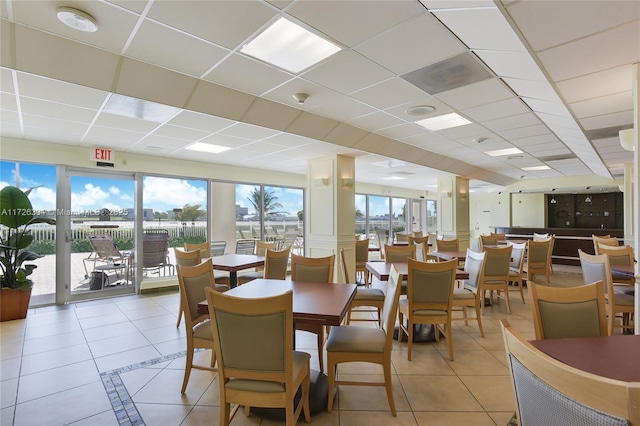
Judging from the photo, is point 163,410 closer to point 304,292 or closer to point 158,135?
point 304,292

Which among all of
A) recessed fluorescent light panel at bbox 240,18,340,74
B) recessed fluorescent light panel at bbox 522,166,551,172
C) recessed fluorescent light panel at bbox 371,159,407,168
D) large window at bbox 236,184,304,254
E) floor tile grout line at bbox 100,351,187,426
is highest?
recessed fluorescent light panel at bbox 240,18,340,74

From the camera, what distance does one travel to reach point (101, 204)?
19.2 ft

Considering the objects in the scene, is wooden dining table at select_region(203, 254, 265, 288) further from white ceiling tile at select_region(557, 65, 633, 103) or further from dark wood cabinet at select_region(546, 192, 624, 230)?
dark wood cabinet at select_region(546, 192, 624, 230)

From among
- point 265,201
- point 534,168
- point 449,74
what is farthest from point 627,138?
point 265,201

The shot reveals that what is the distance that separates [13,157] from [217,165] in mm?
3377

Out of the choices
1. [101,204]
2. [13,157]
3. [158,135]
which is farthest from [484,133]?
[13,157]

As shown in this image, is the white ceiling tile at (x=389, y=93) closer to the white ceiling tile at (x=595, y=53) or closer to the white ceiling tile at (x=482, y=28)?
the white ceiling tile at (x=482, y=28)

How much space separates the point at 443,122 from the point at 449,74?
1.69m

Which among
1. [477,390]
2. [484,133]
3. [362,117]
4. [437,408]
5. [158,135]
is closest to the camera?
[437,408]

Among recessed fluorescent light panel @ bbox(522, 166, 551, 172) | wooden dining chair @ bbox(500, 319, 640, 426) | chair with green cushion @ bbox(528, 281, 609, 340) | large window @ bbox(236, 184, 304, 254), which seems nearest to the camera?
wooden dining chair @ bbox(500, 319, 640, 426)

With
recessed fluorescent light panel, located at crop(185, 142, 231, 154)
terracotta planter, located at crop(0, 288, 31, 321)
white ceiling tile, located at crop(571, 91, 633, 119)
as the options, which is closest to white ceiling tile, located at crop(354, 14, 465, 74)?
white ceiling tile, located at crop(571, 91, 633, 119)

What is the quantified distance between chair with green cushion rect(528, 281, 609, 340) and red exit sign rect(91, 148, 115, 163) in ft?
21.3

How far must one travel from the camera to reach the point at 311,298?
2.46m

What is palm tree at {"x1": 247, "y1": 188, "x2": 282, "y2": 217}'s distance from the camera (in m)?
8.05
